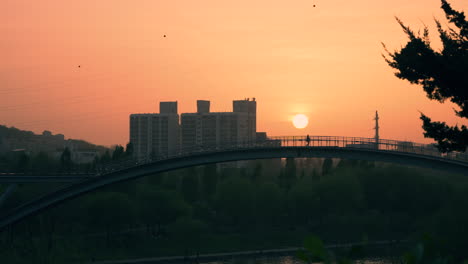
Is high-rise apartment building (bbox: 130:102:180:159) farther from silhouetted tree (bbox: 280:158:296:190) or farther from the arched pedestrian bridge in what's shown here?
the arched pedestrian bridge

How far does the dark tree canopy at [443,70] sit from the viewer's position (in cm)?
2694

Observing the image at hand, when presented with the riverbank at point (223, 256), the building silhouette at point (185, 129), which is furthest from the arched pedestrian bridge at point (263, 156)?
the building silhouette at point (185, 129)

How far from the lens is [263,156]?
4753cm

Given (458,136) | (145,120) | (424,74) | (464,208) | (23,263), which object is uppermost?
(145,120)

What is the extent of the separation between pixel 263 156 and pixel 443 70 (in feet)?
71.8

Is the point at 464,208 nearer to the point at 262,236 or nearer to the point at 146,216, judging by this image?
the point at 262,236

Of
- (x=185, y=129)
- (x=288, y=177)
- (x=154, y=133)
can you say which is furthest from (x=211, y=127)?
(x=288, y=177)

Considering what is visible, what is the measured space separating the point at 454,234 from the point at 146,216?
27.8m

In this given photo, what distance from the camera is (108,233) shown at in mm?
57344

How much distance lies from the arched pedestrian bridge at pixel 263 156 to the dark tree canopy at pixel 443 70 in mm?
14848

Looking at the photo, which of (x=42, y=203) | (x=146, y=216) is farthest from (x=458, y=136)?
(x=146, y=216)

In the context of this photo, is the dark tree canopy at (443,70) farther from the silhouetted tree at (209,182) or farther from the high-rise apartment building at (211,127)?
the high-rise apartment building at (211,127)

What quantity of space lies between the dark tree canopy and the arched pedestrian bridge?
1485cm

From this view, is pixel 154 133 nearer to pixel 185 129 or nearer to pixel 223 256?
pixel 185 129
